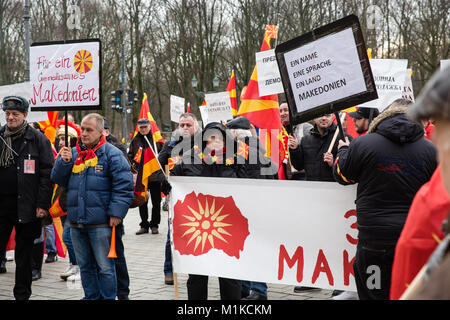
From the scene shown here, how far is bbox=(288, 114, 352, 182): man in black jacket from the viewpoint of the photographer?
6.16m

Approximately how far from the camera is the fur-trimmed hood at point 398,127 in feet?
12.5

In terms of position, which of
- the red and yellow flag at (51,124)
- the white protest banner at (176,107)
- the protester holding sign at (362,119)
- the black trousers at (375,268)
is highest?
the white protest banner at (176,107)

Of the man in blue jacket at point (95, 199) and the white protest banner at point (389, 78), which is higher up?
the white protest banner at point (389, 78)

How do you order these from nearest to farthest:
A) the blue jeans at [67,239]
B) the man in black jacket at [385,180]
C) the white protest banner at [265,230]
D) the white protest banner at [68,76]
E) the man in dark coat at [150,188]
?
1. the man in black jacket at [385,180]
2. the white protest banner at [265,230]
3. the white protest banner at [68,76]
4. the blue jeans at [67,239]
5. the man in dark coat at [150,188]

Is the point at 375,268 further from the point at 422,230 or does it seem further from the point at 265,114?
the point at 265,114

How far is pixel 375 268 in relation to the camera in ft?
12.8

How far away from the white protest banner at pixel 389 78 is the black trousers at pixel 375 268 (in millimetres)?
4099

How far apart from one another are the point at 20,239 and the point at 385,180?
151 inches

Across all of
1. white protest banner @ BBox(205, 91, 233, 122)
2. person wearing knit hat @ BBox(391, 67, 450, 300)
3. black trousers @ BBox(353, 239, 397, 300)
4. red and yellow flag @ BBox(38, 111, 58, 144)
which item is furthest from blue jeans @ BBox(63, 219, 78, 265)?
person wearing knit hat @ BBox(391, 67, 450, 300)

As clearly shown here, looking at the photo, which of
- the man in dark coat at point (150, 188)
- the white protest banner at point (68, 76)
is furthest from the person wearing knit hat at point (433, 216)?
the man in dark coat at point (150, 188)

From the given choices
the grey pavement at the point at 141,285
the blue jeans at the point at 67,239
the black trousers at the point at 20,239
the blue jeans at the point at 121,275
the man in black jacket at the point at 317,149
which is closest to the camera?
the black trousers at the point at 20,239

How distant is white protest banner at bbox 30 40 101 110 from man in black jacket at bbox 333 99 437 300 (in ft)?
10.4

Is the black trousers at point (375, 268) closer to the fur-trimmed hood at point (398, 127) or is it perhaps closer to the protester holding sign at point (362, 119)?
the fur-trimmed hood at point (398, 127)

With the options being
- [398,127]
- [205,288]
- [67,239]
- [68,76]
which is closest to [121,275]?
[205,288]
